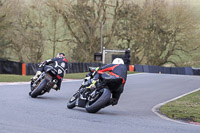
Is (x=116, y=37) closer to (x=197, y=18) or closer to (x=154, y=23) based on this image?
(x=154, y=23)

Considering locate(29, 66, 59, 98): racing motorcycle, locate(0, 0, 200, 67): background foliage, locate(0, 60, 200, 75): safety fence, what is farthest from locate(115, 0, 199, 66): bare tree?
locate(29, 66, 59, 98): racing motorcycle

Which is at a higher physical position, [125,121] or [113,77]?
[113,77]

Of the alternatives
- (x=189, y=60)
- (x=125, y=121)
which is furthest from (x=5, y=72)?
(x=189, y=60)

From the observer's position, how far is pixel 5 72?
27.7 m

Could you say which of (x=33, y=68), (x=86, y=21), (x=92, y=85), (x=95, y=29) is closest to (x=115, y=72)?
(x=92, y=85)

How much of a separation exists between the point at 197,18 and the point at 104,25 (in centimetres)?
1484

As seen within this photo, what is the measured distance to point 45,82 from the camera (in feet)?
41.7

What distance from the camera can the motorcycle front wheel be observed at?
9.75 metres

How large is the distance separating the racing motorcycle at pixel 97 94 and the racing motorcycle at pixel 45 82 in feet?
7.97

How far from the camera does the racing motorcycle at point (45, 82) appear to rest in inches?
501

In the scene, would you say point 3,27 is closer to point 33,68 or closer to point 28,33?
point 28,33

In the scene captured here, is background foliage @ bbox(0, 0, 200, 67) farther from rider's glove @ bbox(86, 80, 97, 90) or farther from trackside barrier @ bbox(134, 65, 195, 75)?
rider's glove @ bbox(86, 80, 97, 90)

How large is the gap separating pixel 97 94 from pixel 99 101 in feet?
0.75

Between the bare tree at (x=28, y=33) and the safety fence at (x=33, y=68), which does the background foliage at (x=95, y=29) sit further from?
the safety fence at (x=33, y=68)
